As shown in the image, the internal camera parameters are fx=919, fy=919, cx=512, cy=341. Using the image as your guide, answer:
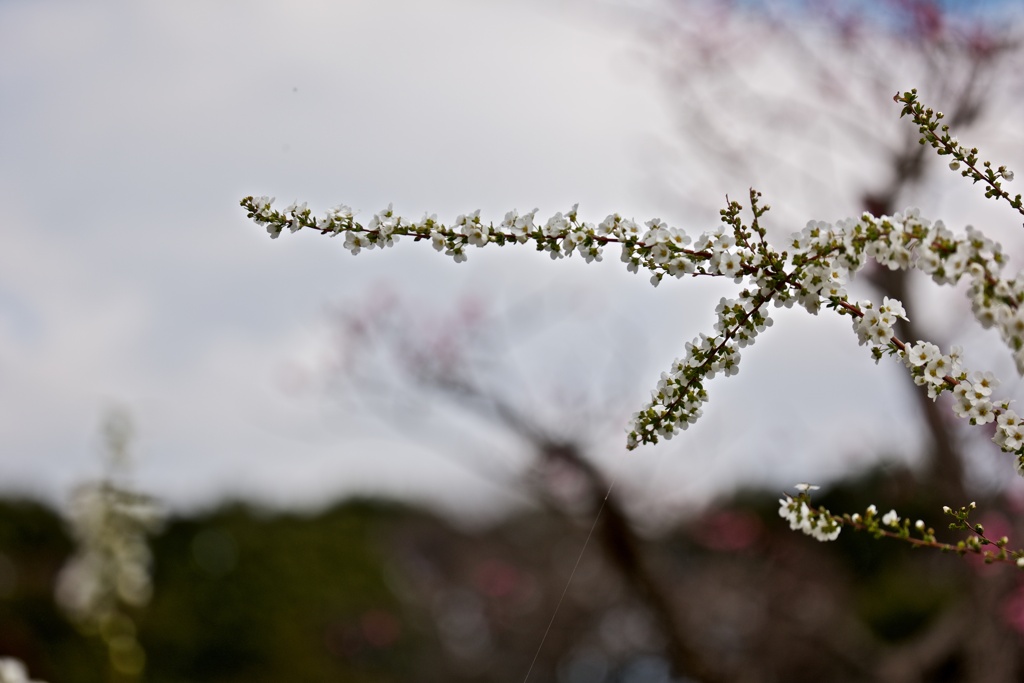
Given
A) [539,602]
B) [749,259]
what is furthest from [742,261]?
[539,602]

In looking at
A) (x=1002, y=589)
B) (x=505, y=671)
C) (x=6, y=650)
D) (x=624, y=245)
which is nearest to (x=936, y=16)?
(x=1002, y=589)

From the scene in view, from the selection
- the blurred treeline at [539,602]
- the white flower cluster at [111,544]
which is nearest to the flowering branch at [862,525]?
the blurred treeline at [539,602]

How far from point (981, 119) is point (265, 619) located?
9.33 meters

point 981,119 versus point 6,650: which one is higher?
point 981,119

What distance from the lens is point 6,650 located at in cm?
363

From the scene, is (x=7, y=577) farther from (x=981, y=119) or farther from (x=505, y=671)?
(x=981, y=119)

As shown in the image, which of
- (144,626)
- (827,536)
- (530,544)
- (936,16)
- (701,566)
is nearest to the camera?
(827,536)

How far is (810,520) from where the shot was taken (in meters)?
1.37

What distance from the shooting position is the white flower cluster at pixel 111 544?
493 cm

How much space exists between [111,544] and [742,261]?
4.68 metres

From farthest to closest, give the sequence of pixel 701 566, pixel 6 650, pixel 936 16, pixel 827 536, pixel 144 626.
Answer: pixel 144 626
pixel 701 566
pixel 936 16
pixel 6 650
pixel 827 536

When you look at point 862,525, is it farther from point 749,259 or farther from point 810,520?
point 749,259

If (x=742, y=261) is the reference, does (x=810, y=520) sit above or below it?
below

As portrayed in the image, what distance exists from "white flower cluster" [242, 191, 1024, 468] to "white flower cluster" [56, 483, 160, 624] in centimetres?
391
